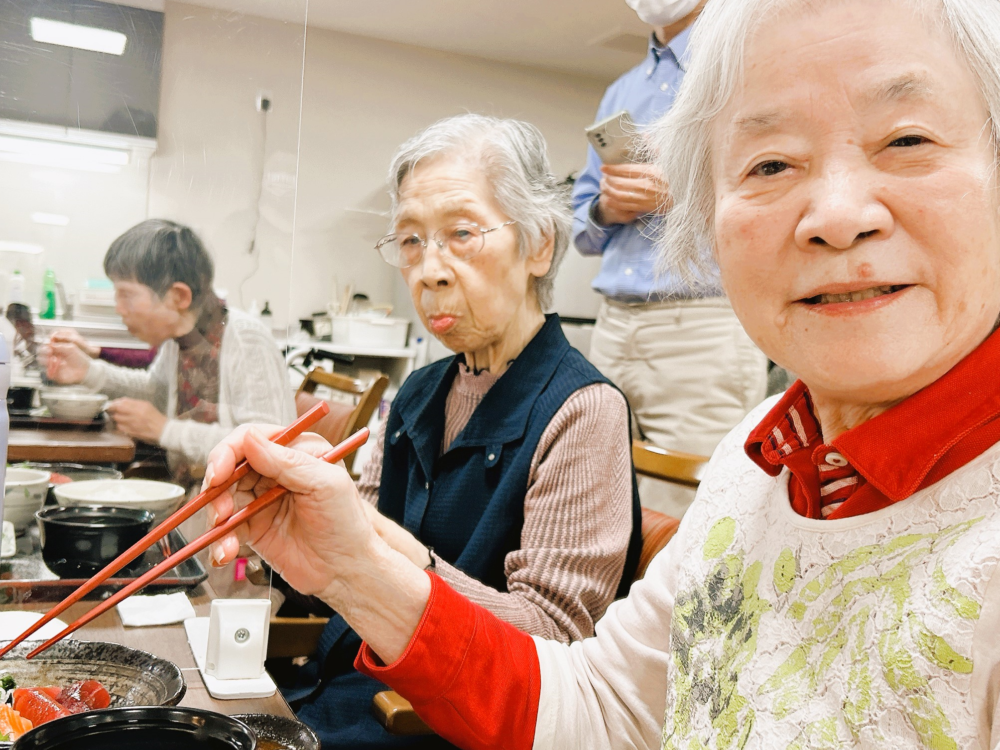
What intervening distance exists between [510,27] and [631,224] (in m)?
3.41

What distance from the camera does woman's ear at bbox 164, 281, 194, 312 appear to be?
1306mm

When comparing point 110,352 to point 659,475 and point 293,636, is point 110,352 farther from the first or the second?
point 659,475

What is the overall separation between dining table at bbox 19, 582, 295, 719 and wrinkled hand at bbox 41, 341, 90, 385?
35 centimetres

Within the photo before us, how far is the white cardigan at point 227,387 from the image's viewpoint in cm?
129

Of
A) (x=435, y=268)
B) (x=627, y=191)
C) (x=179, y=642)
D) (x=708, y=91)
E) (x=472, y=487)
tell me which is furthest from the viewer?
(x=627, y=191)

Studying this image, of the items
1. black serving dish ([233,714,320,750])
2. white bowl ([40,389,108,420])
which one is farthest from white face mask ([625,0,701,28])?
black serving dish ([233,714,320,750])

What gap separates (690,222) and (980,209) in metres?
0.33

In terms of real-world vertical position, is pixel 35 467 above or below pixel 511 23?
Answer: below

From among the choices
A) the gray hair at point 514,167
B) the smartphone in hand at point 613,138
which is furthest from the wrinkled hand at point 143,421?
the smartphone in hand at point 613,138

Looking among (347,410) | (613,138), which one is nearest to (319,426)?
(347,410)

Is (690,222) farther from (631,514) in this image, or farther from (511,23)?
(511,23)

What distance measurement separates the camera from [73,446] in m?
1.32

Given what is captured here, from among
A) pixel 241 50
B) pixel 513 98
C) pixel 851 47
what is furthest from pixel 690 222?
pixel 513 98

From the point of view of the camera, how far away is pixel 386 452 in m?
1.73
